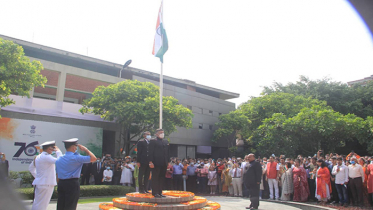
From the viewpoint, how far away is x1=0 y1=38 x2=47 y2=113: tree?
48.3 ft

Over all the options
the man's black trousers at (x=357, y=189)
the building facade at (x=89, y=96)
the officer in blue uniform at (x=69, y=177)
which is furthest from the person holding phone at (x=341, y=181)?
the building facade at (x=89, y=96)

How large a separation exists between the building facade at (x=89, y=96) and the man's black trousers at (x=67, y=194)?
17763 mm

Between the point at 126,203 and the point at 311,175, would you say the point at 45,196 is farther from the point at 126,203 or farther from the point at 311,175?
the point at 311,175

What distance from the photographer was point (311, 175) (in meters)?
12.6

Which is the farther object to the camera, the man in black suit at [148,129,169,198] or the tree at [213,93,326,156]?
the tree at [213,93,326,156]

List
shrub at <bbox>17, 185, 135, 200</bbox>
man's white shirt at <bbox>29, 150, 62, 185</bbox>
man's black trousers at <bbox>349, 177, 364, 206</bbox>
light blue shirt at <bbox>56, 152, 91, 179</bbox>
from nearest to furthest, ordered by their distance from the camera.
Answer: light blue shirt at <bbox>56, 152, 91, 179</bbox> < man's white shirt at <bbox>29, 150, 62, 185</bbox> < man's black trousers at <bbox>349, 177, 364, 206</bbox> < shrub at <bbox>17, 185, 135, 200</bbox>

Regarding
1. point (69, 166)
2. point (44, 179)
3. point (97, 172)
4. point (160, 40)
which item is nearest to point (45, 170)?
point (44, 179)

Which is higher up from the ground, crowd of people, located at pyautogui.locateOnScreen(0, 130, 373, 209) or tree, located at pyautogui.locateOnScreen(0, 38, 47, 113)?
tree, located at pyautogui.locateOnScreen(0, 38, 47, 113)

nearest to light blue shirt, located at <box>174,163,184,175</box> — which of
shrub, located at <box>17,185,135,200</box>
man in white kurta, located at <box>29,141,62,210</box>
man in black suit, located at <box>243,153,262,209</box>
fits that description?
shrub, located at <box>17,185,135,200</box>

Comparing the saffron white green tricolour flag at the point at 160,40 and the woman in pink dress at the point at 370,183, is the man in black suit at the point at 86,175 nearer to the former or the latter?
the saffron white green tricolour flag at the point at 160,40

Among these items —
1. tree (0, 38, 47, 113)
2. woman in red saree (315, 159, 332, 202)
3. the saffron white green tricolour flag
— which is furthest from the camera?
tree (0, 38, 47, 113)

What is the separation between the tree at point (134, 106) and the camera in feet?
71.3

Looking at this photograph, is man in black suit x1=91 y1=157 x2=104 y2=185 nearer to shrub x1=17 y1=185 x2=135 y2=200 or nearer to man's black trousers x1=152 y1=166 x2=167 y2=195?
shrub x1=17 y1=185 x2=135 y2=200

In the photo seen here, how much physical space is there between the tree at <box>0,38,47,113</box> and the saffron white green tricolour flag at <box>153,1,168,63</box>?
7.53 metres
